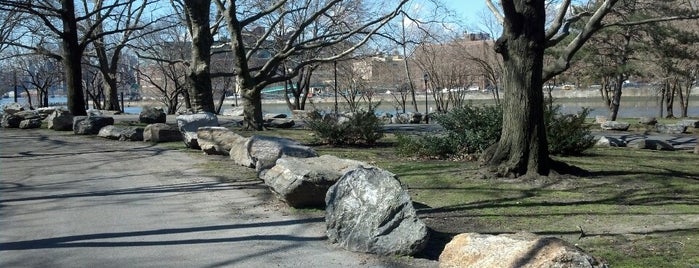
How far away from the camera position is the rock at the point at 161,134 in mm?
16922

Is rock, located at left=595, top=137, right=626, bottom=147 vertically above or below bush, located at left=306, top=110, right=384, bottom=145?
below

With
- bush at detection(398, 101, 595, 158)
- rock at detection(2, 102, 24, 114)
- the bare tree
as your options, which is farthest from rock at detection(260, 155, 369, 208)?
A: rock at detection(2, 102, 24, 114)

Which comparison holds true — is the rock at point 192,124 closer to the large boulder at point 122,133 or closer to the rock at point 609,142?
the large boulder at point 122,133

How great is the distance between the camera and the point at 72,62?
22844mm

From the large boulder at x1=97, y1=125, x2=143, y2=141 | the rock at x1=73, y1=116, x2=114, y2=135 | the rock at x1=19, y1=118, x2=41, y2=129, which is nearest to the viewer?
the large boulder at x1=97, y1=125, x2=143, y2=141

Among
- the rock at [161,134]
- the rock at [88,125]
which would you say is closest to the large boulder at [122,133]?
the rock at [161,134]

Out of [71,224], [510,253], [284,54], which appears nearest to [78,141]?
[284,54]

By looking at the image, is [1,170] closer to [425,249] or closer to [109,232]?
[109,232]

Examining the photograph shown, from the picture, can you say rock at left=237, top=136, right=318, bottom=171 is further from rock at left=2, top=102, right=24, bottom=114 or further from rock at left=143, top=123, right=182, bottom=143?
rock at left=2, top=102, right=24, bottom=114

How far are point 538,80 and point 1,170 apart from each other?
31.1ft

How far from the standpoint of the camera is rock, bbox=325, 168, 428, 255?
607 centimetres

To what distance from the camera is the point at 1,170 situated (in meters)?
11.9

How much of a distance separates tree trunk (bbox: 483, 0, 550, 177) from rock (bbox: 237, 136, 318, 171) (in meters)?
3.15

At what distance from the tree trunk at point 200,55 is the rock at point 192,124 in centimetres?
407
